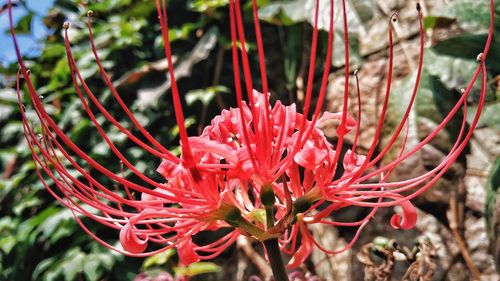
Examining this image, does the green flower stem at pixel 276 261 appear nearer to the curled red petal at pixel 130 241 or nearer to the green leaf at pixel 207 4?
the curled red petal at pixel 130 241

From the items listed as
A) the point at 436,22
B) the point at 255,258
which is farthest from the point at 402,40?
the point at 255,258

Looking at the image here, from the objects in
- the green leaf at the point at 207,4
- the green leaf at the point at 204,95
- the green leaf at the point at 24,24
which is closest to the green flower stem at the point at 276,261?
the green leaf at the point at 204,95

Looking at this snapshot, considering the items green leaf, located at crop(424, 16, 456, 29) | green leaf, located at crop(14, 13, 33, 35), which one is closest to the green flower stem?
green leaf, located at crop(424, 16, 456, 29)

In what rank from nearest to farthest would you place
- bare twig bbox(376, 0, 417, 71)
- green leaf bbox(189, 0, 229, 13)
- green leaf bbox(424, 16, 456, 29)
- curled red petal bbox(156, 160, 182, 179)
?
curled red petal bbox(156, 160, 182, 179) → green leaf bbox(424, 16, 456, 29) → bare twig bbox(376, 0, 417, 71) → green leaf bbox(189, 0, 229, 13)

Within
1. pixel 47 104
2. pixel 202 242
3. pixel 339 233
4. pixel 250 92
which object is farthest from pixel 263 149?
pixel 47 104

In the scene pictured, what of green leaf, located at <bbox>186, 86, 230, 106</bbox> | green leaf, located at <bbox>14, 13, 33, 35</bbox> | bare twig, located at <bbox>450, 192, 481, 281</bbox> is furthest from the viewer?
green leaf, located at <bbox>14, 13, 33, 35</bbox>

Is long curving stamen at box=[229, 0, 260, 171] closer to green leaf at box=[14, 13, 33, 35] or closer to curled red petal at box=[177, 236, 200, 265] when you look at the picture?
curled red petal at box=[177, 236, 200, 265]
